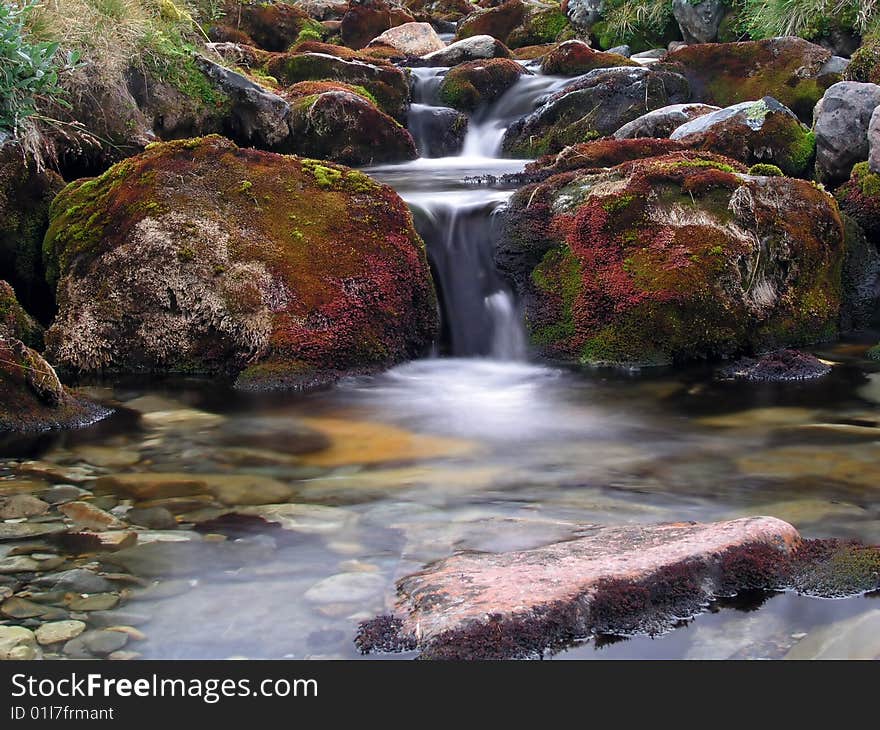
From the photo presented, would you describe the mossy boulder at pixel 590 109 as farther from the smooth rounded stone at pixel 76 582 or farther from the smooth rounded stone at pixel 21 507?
the smooth rounded stone at pixel 76 582

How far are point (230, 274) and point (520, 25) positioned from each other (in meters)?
18.0

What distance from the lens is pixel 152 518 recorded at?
401 cm

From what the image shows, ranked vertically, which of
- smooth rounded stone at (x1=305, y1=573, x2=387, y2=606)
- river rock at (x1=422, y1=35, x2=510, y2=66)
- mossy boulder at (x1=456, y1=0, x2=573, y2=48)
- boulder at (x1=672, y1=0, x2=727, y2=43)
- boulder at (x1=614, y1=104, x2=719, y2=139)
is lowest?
smooth rounded stone at (x1=305, y1=573, x2=387, y2=606)

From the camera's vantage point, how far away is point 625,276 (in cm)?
737

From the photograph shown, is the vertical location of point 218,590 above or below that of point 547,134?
below

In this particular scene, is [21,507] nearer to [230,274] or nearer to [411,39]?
[230,274]

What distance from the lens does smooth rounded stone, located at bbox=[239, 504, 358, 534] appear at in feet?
12.9

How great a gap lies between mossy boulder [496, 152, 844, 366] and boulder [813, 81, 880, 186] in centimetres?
197

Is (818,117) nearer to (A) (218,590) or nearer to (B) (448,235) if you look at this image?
(B) (448,235)

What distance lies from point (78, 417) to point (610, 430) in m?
3.17

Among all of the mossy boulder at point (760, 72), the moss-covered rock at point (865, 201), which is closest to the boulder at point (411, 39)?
the mossy boulder at point (760, 72)

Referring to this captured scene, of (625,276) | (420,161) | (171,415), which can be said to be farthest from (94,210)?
(420,161)

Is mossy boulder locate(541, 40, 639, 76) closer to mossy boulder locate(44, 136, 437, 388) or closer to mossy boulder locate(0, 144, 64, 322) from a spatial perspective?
mossy boulder locate(44, 136, 437, 388)

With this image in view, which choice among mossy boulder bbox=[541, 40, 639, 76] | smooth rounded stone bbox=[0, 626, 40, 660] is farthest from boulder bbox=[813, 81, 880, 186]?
smooth rounded stone bbox=[0, 626, 40, 660]
